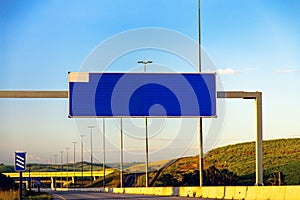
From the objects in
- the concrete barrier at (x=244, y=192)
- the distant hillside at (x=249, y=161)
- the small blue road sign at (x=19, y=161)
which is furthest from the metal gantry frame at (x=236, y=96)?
the distant hillside at (x=249, y=161)

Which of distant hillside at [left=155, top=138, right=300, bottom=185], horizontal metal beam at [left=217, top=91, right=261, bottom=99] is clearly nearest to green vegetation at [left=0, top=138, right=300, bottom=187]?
distant hillside at [left=155, top=138, right=300, bottom=185]

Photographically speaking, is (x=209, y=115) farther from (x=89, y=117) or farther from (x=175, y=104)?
(x=89, y=117)

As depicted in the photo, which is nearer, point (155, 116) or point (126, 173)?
point (155, 116)

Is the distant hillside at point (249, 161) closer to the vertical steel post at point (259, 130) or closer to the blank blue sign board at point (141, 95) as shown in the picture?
the vertical steel post at point (259, 130)

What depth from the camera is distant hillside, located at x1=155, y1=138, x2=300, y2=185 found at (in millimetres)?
86250

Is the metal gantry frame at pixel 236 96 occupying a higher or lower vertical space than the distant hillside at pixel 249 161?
higher

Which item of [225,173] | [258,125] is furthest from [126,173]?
[258,125]

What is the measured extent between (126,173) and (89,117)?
113726mm

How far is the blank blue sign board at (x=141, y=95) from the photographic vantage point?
3067 centimetres

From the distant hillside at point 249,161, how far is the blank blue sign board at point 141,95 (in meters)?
43.9

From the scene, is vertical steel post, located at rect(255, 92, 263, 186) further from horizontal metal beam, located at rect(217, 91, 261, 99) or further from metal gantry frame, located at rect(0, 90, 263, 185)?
horizontal metal beam, located at rect(217, 91, 261, 99)

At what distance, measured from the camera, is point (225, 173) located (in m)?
79.6

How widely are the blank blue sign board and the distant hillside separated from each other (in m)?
43.9

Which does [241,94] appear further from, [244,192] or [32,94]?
[32,94]
